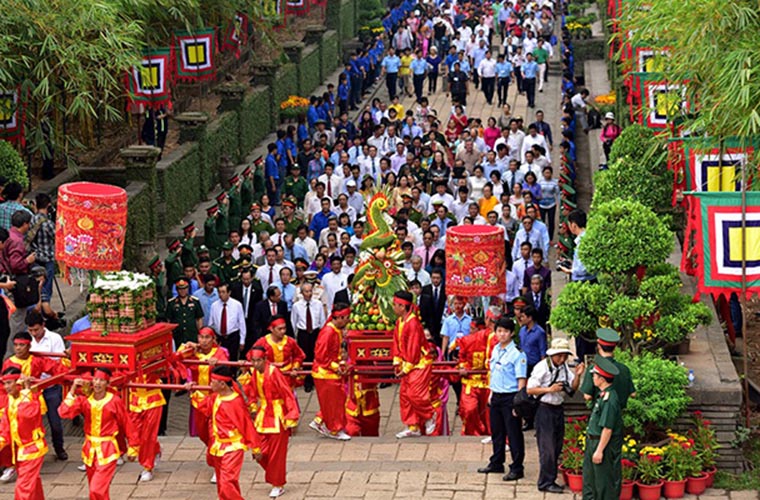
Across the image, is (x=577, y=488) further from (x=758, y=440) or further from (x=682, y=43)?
(x=682, y=43)

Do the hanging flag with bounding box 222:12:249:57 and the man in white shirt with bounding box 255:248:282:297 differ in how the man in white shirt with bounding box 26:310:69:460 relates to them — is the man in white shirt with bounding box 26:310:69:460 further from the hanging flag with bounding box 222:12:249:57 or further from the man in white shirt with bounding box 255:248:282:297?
the hanging flag with bounding box 222:12:249:57

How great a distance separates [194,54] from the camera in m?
28.4

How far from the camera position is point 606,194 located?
1872cm

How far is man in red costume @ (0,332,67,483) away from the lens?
1641cm

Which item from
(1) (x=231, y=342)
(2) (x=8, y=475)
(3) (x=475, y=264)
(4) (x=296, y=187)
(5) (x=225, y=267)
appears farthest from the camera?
(4) (x=296, y=187)

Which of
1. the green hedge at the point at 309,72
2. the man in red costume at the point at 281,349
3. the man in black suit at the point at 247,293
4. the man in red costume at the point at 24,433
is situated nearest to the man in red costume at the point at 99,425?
the man in red costume at the point at 24,433

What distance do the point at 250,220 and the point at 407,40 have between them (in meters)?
15.8

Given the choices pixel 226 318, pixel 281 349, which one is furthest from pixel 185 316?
pixel 281 349

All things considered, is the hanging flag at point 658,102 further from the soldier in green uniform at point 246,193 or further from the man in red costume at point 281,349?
the soldier in green uniform at point 246,193

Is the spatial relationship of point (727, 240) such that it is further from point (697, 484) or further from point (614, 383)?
point (614, 383)

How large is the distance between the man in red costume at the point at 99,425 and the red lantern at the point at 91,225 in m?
2.56

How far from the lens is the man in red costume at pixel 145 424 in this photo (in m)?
16.2

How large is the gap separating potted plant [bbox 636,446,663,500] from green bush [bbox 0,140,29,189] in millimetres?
10022

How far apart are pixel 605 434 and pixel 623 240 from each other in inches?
93.3
